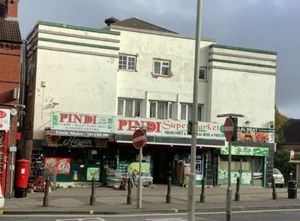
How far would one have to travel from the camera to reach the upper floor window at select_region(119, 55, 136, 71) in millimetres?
32688

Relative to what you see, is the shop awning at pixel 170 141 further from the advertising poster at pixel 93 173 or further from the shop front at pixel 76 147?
the advertising poster at pixel 93 173

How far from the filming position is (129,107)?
33.0m

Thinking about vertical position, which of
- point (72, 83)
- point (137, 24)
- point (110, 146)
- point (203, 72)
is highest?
point (137, 24)

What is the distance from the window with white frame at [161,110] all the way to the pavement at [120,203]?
6464mm

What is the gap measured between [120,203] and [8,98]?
21.6 feet

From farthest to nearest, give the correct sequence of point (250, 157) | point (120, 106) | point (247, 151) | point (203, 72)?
point (250, 157)
point (203, 72)
point (247, 151)
point (120, 106)

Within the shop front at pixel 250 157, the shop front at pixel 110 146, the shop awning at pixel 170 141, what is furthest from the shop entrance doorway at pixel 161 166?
the shop front at pixel 250 157

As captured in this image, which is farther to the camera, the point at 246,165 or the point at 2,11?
the point at 246,165

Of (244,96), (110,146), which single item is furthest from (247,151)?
(110,146)

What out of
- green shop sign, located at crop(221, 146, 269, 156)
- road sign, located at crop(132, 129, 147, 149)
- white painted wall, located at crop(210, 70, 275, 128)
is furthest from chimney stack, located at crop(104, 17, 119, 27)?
road sign, located at crop(132, 129, 147, 149)

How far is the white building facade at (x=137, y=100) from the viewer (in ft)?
98.3

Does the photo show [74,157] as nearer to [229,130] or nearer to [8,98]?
[8,98]

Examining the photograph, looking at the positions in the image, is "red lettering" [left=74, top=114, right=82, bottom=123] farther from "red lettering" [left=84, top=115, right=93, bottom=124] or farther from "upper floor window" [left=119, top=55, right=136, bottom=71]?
"upper floor window" [left=119, top=55, right=136, bottom=71]

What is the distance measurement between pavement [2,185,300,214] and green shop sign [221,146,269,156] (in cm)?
590
